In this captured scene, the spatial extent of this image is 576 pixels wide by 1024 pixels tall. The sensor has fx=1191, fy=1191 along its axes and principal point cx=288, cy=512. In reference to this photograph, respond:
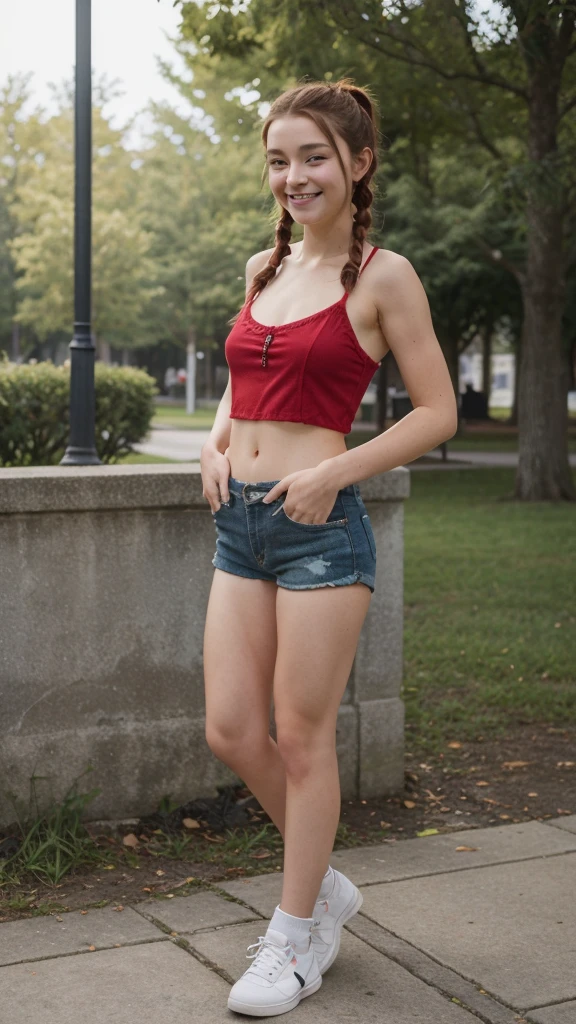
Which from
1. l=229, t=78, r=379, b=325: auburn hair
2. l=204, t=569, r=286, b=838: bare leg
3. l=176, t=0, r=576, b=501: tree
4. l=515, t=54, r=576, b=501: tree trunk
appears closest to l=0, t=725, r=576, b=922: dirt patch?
l=204, t=569, r=286, b=838: bare leg

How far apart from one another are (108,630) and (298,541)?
57.6 inches

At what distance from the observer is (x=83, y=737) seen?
4043mm

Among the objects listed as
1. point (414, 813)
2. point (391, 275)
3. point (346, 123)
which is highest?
point (346, 123)

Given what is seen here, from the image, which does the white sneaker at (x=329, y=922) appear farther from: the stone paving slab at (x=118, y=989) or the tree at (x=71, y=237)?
the tree at (x=71, y=237)

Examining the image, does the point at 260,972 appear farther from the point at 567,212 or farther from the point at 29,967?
the point at 567,212

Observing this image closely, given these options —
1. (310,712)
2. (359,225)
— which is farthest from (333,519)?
(359,225)

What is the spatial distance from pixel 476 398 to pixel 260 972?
33657 mm

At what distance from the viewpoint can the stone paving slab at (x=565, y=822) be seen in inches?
168

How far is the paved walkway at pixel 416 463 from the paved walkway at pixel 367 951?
14.4 meters

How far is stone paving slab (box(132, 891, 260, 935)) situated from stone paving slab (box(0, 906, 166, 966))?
0.19ft

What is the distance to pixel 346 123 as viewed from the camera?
2.82 metres

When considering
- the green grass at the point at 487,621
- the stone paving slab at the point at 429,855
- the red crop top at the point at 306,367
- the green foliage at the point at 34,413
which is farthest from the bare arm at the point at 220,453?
the green foliage at the point at 34,413

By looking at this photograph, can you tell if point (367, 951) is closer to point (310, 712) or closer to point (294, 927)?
point (294, 927)

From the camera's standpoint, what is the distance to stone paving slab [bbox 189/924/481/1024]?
2824 mm
